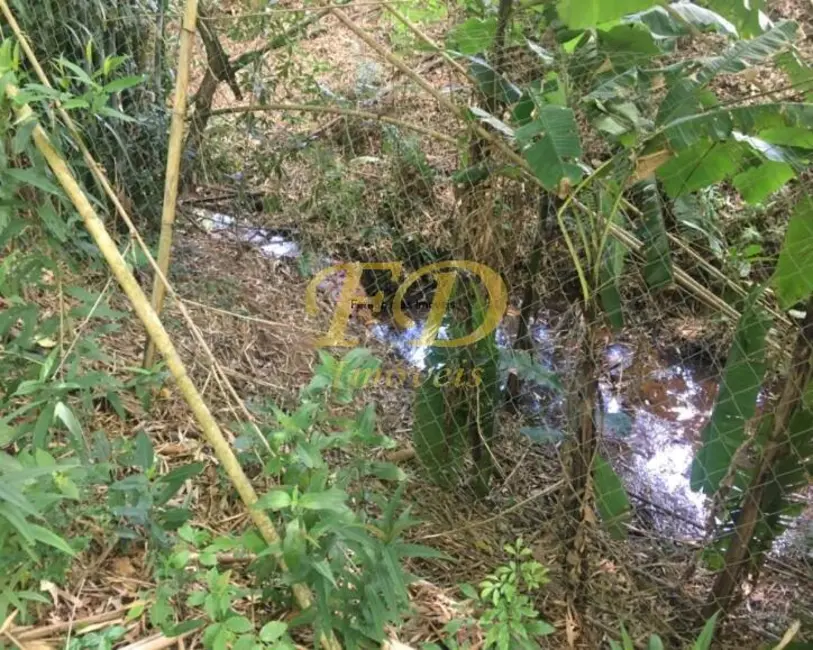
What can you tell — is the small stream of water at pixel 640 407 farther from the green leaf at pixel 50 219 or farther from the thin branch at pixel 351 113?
the green leaf at pixel 50 219

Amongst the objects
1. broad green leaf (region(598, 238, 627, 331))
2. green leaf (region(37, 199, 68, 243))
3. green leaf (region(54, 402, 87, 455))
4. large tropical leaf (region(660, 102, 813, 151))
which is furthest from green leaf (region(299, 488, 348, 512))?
large tropical leaf (region(660, 102, 813, 151))

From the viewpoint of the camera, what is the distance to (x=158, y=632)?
5.22 feet

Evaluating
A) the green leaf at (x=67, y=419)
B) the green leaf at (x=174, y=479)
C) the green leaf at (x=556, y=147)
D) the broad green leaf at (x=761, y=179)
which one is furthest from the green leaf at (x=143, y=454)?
the broad green leaf at (x=761, y=179)

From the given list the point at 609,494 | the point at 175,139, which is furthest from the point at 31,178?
the point at 609,494

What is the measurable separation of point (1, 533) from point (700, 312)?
2.27m

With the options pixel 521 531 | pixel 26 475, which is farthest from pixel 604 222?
pixel 26 475

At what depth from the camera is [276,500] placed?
1323 millimetres

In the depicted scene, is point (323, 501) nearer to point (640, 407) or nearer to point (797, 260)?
point (797, 260)

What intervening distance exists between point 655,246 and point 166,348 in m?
1.33

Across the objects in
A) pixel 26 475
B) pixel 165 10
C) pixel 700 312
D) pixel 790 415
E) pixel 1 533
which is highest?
pixel 165 10

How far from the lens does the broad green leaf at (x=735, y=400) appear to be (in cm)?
185

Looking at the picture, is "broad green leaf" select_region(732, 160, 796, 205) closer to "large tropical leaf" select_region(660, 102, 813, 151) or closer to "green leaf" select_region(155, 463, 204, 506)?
"large tropical leaf" select_region(660, 102, 813, 151)

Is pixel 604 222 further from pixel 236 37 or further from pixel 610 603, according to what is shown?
pixel 236 37

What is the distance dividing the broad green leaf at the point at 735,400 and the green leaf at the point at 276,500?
Result: 4.05ft
